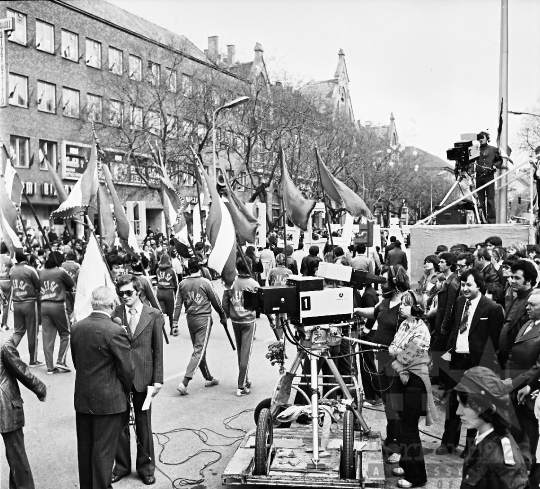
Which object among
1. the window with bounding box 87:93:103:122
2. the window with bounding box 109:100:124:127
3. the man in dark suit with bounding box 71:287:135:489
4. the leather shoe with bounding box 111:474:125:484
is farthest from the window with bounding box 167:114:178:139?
the man in dark suit with bounding box 71:287:135:489

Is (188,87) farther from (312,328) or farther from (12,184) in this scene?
(312,328)

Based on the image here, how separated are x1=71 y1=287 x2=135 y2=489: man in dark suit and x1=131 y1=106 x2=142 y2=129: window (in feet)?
99.4

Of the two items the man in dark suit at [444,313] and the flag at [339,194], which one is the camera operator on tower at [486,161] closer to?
the flag at [339,194]

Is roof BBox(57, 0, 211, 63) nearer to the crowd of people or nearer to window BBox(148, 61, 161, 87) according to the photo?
window BBox(148, 61, 161, 87)

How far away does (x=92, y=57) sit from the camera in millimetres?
37406

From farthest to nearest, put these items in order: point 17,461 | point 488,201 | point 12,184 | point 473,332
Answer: point 488,201 < point 12,184 < point 473,332 < point 17,461

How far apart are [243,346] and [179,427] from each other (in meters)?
1.71

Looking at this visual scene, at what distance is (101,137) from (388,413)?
105ft

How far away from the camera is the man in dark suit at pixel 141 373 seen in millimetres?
5934

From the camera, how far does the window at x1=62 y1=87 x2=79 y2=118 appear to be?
3570 cm

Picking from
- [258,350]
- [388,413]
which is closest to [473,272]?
[388,413]

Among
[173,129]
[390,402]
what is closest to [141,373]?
[390,402]

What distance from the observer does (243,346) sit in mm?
8867

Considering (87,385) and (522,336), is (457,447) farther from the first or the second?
(87,385)
